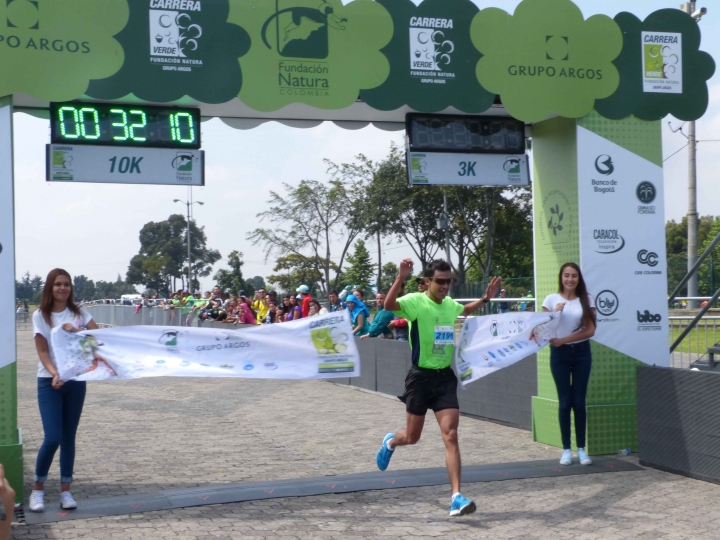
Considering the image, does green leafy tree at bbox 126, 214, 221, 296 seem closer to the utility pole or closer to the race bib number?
the utility pole

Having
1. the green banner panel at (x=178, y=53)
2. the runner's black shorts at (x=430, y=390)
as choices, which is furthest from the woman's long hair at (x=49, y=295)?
the runner's black shorts at (x=430, y=390)

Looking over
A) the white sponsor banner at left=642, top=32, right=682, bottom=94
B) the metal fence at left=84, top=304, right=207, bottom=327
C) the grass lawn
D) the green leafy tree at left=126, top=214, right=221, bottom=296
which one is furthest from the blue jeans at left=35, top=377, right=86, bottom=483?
the green leafy tree at left=126, top=214, right=221, bottom=296

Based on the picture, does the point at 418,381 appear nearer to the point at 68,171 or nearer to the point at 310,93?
the point at 310,93

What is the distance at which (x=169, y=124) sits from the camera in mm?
7863

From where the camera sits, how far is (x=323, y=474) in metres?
7.91

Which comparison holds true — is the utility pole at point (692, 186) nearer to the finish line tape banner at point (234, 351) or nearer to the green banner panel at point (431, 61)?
the green banner panel at point (431, 61)

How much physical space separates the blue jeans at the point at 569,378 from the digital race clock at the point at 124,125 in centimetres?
419

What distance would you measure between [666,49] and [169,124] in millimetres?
5482

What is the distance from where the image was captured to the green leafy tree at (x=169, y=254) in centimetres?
8512

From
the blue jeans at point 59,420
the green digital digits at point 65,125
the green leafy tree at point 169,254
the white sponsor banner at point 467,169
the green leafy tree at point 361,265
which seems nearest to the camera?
the blue jeans at point 59,420

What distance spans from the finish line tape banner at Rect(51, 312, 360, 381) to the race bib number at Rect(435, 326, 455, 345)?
842mm

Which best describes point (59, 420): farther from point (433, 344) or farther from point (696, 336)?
point (696, 336)

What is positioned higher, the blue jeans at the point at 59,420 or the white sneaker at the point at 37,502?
the blue jeans at the point at 59,420

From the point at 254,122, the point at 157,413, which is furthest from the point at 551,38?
the point at 157,413
